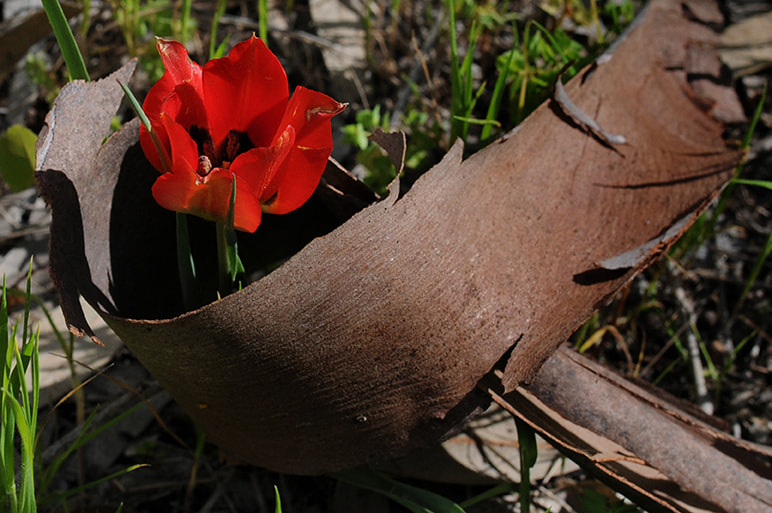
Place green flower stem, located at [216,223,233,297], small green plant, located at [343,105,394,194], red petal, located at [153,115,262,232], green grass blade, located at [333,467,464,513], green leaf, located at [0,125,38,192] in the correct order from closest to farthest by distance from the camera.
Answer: red petal, located at [153,115,262,232] < green flower stem, located at [216,223,233,297] < green grass blade, located at [333,467,464,513] < green leaf, located at [0,125,38,192] < small green plant, located at [343,105,394,194]

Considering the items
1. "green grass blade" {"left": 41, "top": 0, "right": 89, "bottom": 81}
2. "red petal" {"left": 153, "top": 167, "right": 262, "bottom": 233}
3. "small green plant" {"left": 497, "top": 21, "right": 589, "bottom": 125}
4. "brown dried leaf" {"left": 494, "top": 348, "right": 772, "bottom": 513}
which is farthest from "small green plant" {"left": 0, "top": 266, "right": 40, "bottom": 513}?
"small green plant" {"left": 497, "top": 21, "right": 589, "bottom": 125}

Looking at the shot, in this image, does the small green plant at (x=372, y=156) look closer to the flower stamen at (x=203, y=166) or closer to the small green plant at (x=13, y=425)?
the flower stamen at (x=203, y=166)

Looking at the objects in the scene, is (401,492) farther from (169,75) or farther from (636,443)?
(169,75)

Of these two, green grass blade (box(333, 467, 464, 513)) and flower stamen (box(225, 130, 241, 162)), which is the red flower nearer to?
flower stamen (box(225, 130, 241, 162))

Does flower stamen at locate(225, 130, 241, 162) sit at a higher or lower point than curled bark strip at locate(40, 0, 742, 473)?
higher

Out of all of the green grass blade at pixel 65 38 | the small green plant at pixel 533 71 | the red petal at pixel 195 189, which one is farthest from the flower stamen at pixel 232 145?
the small green plant at pixel 533 71

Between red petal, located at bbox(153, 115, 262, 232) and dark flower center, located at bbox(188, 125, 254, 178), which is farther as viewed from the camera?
dark flower center, located at bbox(188, 125, 254, 178)

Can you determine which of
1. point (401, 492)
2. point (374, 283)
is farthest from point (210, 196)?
point (401, 492)
